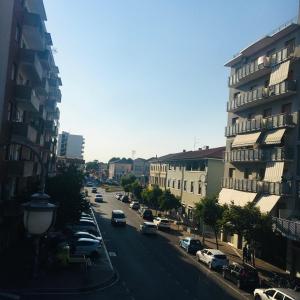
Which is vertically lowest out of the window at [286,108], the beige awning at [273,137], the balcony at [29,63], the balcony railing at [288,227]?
the balcony railing at [288,227]

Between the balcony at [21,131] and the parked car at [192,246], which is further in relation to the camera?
the parked car at [192,246]

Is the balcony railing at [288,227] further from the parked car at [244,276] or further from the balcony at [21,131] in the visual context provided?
the balcony at [21,131]

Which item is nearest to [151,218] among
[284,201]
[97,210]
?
[97,210]

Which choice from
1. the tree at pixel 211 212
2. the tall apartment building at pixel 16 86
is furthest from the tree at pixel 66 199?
the tree at pixel 211 212

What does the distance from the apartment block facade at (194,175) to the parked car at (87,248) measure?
60.6 ft

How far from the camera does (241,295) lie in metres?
29.1

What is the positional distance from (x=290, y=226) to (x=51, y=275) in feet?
60.1

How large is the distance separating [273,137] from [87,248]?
62.0 ft

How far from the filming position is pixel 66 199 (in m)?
39.4

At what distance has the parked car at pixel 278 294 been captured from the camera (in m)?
24.1

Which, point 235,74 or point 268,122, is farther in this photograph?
point 235,74

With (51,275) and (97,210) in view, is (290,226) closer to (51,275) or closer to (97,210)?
(51,275)

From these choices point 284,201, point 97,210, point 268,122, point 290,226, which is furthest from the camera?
point 97,210

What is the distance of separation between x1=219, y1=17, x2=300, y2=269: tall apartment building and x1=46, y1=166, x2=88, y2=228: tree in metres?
16.0
